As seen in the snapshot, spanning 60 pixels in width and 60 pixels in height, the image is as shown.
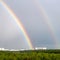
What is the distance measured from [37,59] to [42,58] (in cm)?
156

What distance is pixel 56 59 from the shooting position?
2594 cm

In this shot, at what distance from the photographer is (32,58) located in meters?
23.0

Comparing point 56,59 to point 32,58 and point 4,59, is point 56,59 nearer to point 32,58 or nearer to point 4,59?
point 32,58

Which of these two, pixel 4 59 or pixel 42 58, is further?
pixel 42 58

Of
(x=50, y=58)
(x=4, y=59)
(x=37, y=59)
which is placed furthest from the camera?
(x=50, y=58)

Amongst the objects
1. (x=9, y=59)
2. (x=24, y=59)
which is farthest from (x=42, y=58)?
(x=9, y=59)

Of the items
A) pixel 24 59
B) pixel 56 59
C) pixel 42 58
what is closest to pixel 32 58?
pixel 24 59

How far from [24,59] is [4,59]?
2.32 meters

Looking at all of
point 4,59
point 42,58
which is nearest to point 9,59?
point 4,59

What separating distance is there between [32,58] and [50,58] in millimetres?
3523

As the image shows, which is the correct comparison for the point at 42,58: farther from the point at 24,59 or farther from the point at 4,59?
the point at 4,59

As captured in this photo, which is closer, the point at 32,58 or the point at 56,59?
the point at 32,58

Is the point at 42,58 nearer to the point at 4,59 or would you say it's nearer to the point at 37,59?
the point at 37,59

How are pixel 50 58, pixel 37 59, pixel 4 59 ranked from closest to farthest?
1. pixel 4 59
2. pixel 37 59
3. pixel 50 58
